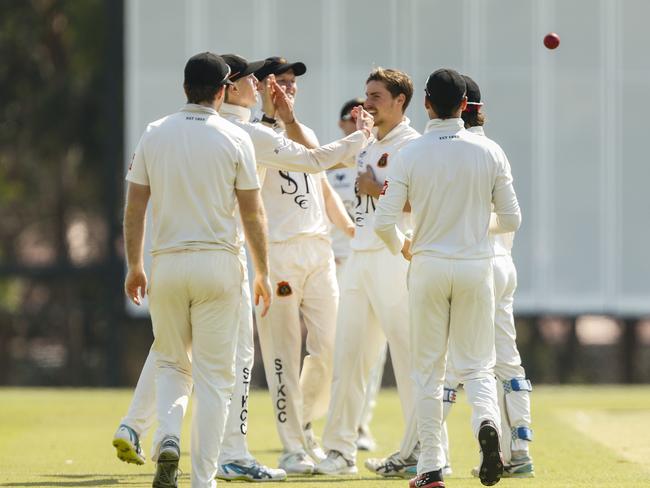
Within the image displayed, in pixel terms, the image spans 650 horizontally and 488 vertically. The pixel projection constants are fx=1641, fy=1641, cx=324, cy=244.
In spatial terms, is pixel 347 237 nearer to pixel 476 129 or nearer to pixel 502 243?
pixel 502 243

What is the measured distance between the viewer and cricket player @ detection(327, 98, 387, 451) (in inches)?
486

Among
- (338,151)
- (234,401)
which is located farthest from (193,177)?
(234,401)

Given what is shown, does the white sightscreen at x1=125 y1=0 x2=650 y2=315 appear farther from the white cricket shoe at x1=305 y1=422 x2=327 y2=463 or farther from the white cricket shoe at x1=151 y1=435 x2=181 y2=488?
the white cricket shoe at x1=151 y1=435 x2=181 y2=488

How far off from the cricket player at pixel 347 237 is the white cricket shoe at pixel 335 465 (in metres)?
2.13

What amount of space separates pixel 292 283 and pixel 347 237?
100 inches

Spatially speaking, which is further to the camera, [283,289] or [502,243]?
[283,289]

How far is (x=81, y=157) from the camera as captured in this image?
34469 mm

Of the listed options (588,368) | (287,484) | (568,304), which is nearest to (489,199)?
(287,484)

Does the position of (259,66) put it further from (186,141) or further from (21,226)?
(21,226)

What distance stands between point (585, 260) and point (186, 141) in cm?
1752

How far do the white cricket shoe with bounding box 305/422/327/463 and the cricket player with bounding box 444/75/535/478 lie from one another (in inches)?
48.9

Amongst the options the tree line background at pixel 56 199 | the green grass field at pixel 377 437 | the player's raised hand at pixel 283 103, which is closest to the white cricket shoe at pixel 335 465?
the green grass field at pixel 377 437

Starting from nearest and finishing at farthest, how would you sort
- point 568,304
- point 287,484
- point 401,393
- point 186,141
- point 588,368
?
point 186,141
point 287,484
point 401,393
point 568,304
point 588,368

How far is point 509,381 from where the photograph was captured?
9.73 m
